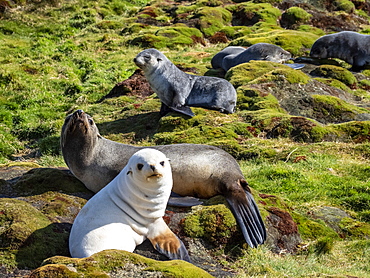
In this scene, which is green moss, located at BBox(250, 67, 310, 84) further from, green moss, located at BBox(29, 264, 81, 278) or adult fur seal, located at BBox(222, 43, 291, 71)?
green moss, located at BBox(29, 264, 81, 278)

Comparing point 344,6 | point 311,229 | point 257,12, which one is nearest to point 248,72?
point 311,229

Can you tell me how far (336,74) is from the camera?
16562 mm

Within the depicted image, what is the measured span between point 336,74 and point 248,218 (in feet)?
40.1

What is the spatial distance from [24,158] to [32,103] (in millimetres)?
5262

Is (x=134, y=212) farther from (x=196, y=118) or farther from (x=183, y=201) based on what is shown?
(x=196, y=118)

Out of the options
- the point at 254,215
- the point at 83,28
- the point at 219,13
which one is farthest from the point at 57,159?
the point at 219,13

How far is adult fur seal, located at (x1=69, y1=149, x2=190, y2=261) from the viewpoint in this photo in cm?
475

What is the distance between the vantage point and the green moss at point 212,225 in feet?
18.0

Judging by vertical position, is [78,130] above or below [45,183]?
above

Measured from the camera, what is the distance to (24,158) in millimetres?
11508

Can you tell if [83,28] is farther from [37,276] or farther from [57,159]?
[37,276]

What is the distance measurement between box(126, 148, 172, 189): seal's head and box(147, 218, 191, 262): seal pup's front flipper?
47cm

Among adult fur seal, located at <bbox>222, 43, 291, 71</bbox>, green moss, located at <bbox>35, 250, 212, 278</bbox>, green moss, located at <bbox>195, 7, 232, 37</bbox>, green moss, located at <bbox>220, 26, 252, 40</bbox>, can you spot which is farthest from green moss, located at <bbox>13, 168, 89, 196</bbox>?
green moss, located at <bbox>220, 26, 252, 40</bbox>

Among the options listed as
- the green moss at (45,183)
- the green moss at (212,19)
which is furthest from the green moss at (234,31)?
the green moss at (45,183)
